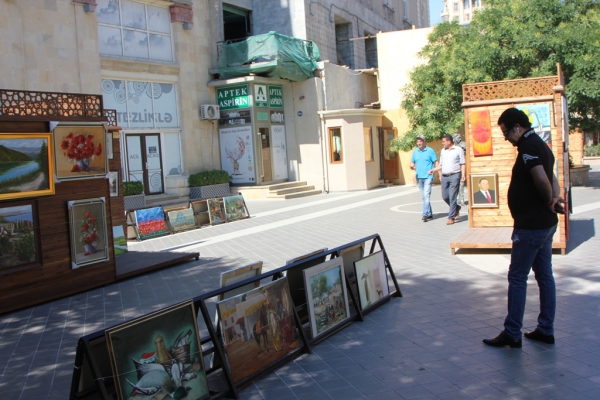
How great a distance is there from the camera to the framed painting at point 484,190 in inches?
398

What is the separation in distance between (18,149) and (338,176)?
17.4m

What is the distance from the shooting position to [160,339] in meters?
4.30

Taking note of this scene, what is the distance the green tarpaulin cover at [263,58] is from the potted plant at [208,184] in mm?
3932

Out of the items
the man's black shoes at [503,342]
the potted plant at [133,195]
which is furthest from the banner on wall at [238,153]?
the man's black shoes at [503,342]

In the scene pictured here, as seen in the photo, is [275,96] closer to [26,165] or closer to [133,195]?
[133,195]

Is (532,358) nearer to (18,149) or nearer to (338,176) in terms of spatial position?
(18,149)

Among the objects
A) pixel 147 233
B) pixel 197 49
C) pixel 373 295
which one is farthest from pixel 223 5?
pixel 373 295

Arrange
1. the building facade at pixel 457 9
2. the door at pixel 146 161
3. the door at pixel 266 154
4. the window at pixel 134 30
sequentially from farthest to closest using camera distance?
the building facade at pixel 457 9 → the door at pixel 266 154 → the door at pixel 146 161 → the window at pixel 134 30

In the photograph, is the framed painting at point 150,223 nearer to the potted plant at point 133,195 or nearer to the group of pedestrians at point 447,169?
the potted plant at point 133,195

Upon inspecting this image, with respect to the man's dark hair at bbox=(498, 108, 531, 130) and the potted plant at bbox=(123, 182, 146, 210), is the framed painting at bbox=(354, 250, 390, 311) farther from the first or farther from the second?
the potted plant at bbox=(123, 182, 146, 210)

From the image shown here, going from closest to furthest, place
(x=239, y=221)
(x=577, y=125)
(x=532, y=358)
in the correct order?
(x=532, y=358), (x=239, y=221), (x=577, y=125)

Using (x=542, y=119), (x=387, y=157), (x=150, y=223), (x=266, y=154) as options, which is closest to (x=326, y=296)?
(x=542, y=119)

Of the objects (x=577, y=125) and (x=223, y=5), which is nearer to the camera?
(x=577, y=125)

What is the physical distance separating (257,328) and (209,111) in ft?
59.8
